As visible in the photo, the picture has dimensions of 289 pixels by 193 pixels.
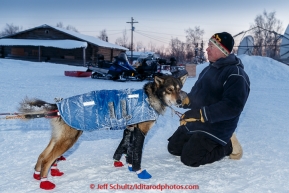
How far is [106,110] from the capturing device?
3.22m

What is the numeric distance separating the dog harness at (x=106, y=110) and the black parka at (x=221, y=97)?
0.73 metres

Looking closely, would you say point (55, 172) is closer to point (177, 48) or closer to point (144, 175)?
point (144, 175)

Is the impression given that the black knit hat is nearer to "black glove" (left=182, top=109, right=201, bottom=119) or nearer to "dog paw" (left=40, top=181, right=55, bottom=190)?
"black glove" (left=182, top=109, right=201, bottom=119)

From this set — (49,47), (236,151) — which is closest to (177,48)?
(49,47)

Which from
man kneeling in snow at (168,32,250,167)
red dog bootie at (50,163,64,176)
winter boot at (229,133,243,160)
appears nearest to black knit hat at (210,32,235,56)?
man kneeling in snow at (168,32,250,167)

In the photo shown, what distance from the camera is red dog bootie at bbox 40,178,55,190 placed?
2.99 m

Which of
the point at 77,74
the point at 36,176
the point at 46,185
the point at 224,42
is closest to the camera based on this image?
the point at 46,185

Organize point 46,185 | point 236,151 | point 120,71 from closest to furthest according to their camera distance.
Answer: point 46,185, point 236,151, point 120,71

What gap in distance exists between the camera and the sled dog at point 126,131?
308cm

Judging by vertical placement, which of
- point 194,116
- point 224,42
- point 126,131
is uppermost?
point 224,42

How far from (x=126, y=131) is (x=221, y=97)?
1.30m

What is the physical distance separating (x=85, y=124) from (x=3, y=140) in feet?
7.03

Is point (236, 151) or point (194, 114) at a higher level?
point (194, 114)

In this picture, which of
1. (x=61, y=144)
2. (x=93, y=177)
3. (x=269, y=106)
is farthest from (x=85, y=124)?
(x=269, y=106)
